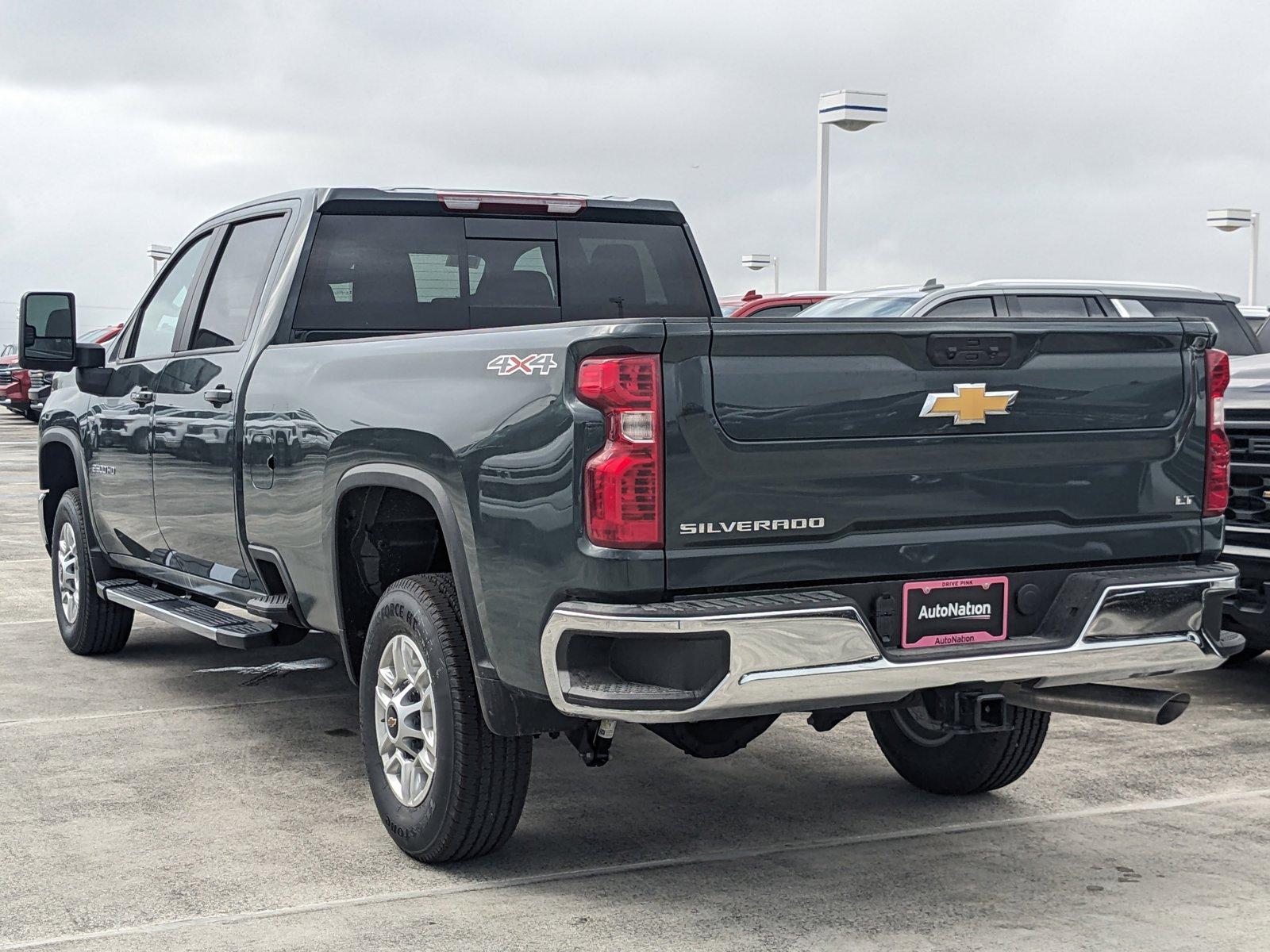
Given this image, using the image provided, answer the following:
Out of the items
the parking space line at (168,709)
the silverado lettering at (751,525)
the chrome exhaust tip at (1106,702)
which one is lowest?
the parking space line at (168,709)

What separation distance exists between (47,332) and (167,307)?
0.55 metres

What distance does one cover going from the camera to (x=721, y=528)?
12.6 feet

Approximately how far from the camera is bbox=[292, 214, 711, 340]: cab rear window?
586 cm

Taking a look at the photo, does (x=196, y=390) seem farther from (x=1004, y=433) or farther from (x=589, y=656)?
(x=1004, y=433)

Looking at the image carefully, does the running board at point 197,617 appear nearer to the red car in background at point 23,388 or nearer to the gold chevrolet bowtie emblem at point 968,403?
the gold chevrolet bowtie emblem at point 968,403

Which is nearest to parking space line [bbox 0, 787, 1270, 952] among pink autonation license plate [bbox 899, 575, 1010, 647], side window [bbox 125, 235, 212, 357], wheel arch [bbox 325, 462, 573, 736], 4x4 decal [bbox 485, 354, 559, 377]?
wheel arch [bbox 325, 462, 573, 736]

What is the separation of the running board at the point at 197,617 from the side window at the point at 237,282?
1054 millimetres

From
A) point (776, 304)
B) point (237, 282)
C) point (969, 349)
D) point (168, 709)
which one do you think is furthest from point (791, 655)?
point (776, 304)

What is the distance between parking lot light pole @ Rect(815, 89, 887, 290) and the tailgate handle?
1975 centimetres

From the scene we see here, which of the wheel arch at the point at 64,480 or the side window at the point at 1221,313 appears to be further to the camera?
the side window at the point at 1221,313

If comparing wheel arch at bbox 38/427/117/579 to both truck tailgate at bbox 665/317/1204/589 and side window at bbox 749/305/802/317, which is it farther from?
side window at bbox 749/305/802/317

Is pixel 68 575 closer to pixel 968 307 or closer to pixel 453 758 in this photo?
pixel 453 758

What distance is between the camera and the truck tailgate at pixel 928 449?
385 centimetres

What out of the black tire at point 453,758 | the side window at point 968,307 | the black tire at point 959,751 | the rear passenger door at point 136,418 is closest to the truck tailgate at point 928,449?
the black tire at point 453,758
